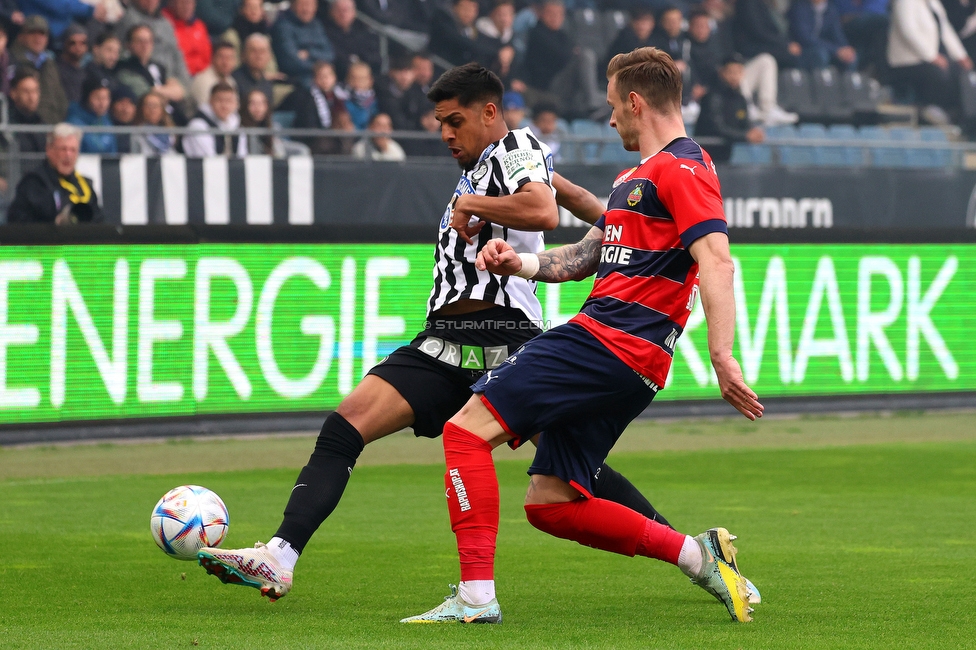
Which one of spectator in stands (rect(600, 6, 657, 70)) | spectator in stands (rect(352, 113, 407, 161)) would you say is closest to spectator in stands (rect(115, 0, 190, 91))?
spectator in stands (rect(352, 113, 407, 161))

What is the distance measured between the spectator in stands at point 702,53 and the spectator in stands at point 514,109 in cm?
285

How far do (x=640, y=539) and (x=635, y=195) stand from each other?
121 centimetres

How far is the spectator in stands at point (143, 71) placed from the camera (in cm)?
1475

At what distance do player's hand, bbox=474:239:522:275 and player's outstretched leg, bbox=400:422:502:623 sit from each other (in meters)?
0.56

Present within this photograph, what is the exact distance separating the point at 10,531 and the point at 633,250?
4.07 m

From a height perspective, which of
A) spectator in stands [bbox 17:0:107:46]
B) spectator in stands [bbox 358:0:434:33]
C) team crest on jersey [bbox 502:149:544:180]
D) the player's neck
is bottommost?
team crest on jersey [bbox 502:149:544:180]

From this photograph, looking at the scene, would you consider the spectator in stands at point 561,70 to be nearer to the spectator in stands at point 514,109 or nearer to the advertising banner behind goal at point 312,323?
the spectator in stands at point 514,109

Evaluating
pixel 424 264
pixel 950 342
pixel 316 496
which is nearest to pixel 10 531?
pixel 316 496

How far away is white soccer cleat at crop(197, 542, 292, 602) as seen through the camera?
4859 millimetres

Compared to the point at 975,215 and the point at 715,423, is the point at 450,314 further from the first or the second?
the point at 975,215

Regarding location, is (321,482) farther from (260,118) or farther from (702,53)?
(702,53)

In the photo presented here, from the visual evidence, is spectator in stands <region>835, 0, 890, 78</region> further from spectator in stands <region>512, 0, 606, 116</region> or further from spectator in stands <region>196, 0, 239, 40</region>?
spectator in stands <region>196, 0, 239, 40</region>

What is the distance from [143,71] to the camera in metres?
14.9

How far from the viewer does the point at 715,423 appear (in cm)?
1302
